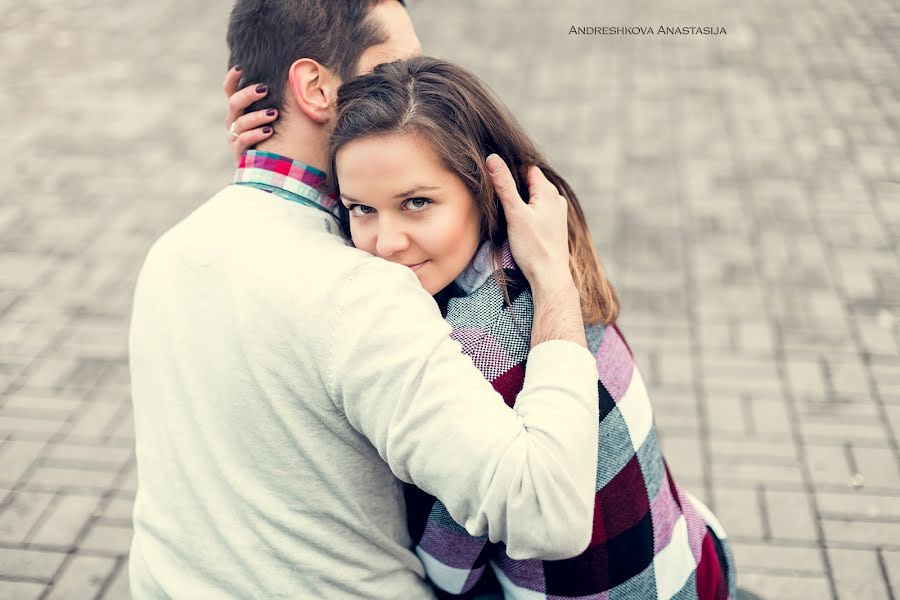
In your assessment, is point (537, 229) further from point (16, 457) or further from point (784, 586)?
point (16, 457)

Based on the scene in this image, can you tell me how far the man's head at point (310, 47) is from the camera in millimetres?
2002

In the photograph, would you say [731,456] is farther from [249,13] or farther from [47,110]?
[47,110]

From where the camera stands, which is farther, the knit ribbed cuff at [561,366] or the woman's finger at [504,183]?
the woman's finger at [504,183]

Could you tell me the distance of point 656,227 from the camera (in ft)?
17.0

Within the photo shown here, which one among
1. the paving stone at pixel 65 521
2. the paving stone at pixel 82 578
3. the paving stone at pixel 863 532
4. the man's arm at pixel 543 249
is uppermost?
the man's arm at pixel 543 249

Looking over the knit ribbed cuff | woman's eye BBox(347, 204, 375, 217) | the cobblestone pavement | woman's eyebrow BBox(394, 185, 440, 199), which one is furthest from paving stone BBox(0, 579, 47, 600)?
the knit ribbed cuff

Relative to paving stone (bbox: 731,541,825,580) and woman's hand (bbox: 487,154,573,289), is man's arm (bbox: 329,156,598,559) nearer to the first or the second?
woman's hand (bbox: 487,154,573,289)

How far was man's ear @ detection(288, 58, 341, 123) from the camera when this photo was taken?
198 cm

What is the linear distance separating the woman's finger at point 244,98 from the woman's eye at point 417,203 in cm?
49

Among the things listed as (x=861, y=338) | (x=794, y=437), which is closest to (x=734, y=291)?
(x=861, y=338)

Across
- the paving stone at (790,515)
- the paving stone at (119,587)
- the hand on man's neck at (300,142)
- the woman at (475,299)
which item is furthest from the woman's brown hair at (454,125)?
the paving stone at (119,587)

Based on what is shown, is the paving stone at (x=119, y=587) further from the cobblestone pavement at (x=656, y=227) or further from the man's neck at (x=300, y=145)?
the man's neck at (x=300, y=145)

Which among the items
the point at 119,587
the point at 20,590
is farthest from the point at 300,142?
the point at 20,590

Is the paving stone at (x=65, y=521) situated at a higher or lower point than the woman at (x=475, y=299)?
lower
